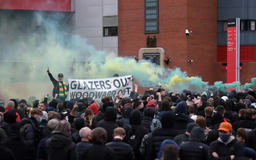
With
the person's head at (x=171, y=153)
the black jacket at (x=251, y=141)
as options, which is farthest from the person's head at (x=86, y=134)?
the black jacket at (x=251, y=141)

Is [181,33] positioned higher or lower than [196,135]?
higher

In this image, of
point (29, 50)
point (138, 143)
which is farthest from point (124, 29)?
point (138, 143)

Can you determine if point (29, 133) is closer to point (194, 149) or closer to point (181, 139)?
point (181, 139)

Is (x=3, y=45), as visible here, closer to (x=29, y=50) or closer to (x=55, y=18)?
(x=29, y=50)

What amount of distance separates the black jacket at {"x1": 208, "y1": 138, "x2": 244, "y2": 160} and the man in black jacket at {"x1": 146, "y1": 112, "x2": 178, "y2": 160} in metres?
0.94

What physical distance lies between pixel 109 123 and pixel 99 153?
6.53 ft

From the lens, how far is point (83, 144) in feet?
24.0

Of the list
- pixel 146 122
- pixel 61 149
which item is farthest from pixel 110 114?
pixel 61 149

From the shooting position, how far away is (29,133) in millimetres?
8383

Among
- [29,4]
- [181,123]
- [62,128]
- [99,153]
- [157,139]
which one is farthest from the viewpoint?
[29,4]

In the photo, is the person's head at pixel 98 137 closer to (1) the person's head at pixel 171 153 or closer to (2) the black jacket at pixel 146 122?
(1) the person's head at pixel 171 153

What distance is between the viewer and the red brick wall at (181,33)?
34.2m

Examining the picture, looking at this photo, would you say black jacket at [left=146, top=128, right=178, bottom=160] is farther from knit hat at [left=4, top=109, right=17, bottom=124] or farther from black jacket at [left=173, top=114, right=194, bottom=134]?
knit hat at [left=4, top=109, right=17, bottom=124]

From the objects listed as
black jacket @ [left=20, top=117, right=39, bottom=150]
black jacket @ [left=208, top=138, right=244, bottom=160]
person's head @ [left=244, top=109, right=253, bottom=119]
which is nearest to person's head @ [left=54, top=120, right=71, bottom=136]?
black jacket @ [left=20, top=117, right=39, bottom=150]
